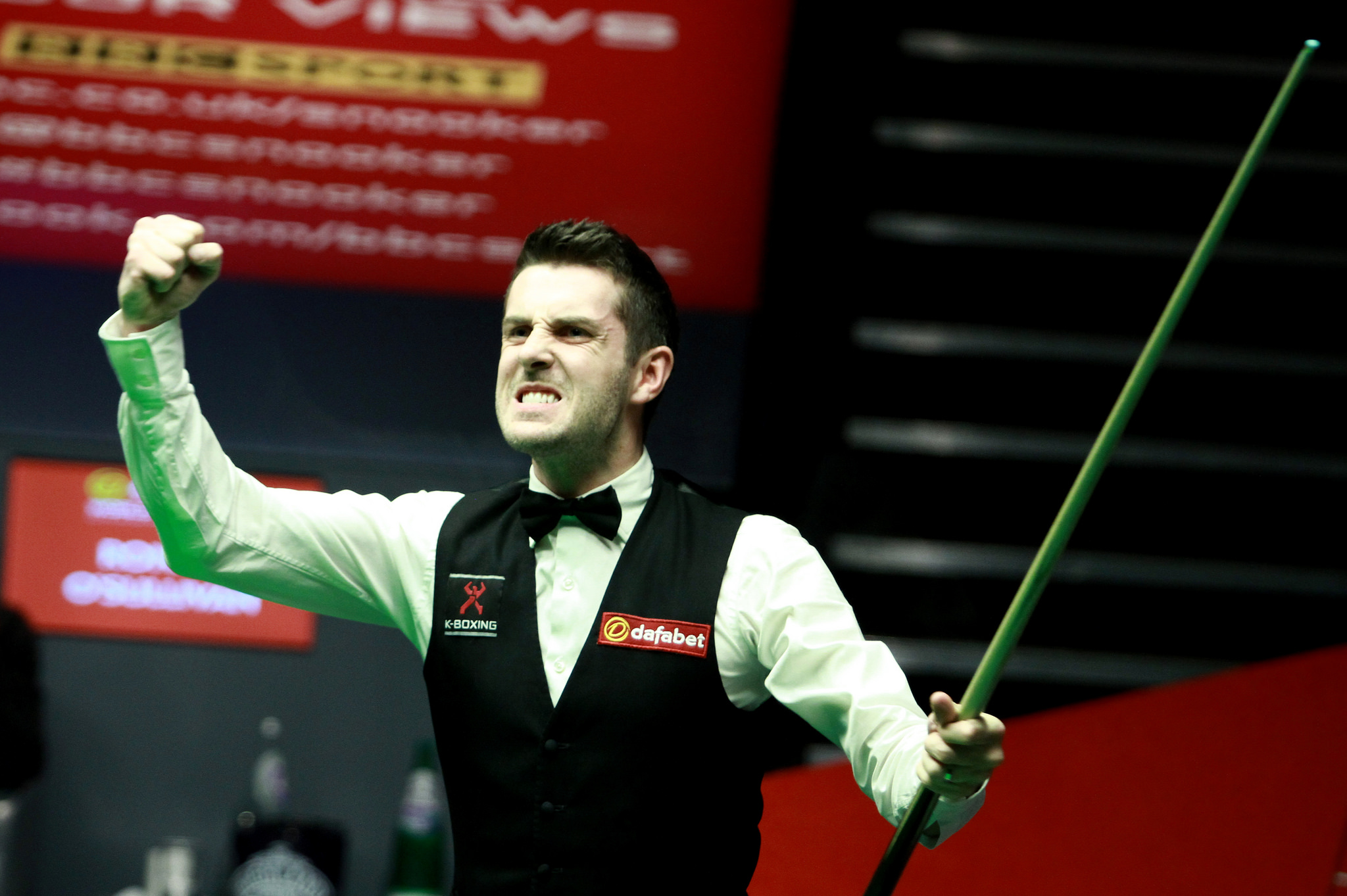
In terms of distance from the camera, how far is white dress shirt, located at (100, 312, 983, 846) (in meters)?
1.64

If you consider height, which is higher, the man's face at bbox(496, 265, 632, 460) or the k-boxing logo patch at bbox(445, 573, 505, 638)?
the man's face at bbox(496, 265, 632, 460)

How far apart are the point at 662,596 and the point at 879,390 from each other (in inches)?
74.6

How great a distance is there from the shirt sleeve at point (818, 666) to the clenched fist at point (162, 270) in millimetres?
749

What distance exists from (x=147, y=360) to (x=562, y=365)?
1.68 ft

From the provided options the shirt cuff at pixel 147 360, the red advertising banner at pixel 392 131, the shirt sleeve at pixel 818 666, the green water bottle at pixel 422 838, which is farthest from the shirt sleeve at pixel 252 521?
the red advertising banner at pixel 392 131

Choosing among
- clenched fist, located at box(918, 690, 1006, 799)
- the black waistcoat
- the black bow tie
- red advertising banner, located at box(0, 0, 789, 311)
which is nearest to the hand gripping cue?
clenched fist, located at box(918, 690, 1006, 799)

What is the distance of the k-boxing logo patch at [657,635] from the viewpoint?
1.74 metres

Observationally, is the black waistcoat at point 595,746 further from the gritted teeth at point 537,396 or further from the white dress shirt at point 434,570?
the gritted teeth at point 537,396

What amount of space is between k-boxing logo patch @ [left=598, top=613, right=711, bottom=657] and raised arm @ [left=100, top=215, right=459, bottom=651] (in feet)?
0.90

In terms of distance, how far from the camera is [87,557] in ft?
11.3

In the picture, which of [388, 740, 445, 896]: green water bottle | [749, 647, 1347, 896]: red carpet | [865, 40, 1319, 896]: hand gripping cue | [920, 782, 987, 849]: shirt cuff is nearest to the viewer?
[865, 40, 1319, 896]: hand gripping cue

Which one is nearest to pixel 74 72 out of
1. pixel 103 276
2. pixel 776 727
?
pixel 103 276

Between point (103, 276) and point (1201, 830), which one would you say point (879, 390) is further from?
point (103, 276)

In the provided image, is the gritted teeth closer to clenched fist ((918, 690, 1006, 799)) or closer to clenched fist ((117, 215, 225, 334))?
clenched fist ((117, 215, 225, 334))
